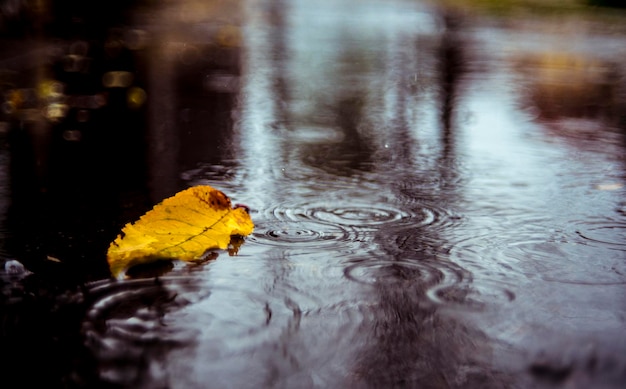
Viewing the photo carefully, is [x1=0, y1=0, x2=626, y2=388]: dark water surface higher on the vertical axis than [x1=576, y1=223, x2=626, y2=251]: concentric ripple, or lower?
higher

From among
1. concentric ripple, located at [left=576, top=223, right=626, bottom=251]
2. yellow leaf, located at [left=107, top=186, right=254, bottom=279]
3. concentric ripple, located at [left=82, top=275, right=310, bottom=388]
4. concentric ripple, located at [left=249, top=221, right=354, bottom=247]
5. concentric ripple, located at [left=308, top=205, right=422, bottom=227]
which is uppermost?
yellow leaf, located at [left=107, top=186, right=254, bottom=279]

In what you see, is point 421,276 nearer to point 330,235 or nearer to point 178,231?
point 330,235

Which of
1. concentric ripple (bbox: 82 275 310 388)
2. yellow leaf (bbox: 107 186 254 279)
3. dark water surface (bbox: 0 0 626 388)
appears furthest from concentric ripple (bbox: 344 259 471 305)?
yellow leaf (bbox: 107 186 254 279)

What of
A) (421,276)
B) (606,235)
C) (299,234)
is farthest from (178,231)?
(606,235)

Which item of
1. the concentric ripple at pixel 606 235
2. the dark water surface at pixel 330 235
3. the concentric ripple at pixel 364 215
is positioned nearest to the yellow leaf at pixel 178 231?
the dark water surface at pixel 330 235

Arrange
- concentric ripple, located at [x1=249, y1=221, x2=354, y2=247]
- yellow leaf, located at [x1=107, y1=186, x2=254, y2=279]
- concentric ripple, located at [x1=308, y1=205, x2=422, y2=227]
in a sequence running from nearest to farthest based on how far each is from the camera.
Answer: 1. yellow leaf, located at [x1=107, y1=186, x2=254, y2=279]
2. concentric ripple, located at [x1=249, y1=221, x2=354, y2=247]
3. concentric ripple, located at [x1=308, y1=205, x2=422, y2=227]

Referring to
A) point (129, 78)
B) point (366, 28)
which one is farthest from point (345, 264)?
point (366, 28)

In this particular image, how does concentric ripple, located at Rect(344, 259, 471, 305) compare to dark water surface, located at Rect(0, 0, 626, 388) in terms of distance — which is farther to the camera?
concentric ripple, located at Rect(344, 259, 471, 305)

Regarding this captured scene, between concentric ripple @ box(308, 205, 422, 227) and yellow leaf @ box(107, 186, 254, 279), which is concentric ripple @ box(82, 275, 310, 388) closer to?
yellow leaf @ box(107, 186, 254, 279)
